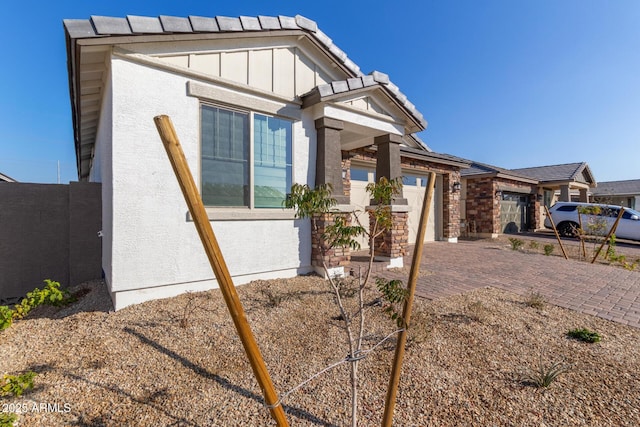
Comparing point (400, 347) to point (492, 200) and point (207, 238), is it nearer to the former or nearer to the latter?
point (207, 238)

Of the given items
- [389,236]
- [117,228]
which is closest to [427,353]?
[389,236]

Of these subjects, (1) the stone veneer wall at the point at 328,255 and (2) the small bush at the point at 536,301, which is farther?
(1) the stone veneer wall at the point at 328,255

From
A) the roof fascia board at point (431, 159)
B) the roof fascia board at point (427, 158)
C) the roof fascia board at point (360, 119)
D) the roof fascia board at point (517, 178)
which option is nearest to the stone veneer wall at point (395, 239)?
the roof fascia board at point (360, 119)

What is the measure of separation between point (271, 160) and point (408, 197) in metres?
6.55

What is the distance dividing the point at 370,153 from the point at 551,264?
18.9ft

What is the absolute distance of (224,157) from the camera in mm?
4773

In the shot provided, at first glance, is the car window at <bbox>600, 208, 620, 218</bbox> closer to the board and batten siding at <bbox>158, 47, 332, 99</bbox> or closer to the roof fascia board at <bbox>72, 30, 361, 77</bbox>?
the roof fascia board at <bbox>72, 30, 361, 77</bbox>

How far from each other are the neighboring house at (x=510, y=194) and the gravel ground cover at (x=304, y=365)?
10.7 m

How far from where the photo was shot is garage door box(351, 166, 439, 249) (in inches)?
345

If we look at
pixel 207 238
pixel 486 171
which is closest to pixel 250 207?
pixel 207 238

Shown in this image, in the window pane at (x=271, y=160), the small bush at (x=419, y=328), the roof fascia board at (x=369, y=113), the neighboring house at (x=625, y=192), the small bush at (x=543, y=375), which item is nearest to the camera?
the small bush at (x=543, y=375)

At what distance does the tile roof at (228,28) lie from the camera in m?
3.50

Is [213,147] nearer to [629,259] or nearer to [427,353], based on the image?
[427,353]

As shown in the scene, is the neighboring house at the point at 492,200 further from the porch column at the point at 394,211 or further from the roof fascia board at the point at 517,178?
the porch column at the point at 394,211
